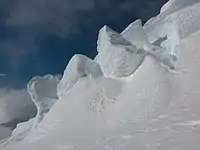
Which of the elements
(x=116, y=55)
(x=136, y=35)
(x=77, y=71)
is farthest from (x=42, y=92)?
(x=136, y=35)

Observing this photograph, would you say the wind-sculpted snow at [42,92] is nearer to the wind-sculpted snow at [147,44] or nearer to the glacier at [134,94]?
the glacier at [134,94]

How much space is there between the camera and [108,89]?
124 inches

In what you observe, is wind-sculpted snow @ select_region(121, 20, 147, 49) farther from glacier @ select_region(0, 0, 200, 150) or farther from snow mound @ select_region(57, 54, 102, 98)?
snow mound @ select_region(57, 54, 102, 98)

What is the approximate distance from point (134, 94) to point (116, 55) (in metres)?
0.60

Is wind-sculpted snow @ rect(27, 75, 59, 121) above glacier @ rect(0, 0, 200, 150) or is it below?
above

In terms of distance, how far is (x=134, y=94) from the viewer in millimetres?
2916

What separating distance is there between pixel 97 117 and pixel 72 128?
0.69 ft

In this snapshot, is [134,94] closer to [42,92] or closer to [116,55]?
[116,55]

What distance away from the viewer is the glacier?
99.3 inches

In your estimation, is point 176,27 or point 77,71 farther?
point 77,71

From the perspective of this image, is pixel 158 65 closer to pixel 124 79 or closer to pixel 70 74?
pixel 124 79

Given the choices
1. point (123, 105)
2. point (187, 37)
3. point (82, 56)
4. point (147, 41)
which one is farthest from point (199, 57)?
point (82, 56)

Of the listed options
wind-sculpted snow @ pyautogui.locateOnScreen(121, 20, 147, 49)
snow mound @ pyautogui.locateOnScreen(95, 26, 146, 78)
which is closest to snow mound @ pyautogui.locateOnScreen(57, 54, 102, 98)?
snow mound @ pyautogui.locateOnScreen(95, 26, 146, 78)

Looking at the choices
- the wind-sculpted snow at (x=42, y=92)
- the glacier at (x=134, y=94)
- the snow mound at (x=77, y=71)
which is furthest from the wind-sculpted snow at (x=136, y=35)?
the wind-sculpted snow at (x=42, y=92)
